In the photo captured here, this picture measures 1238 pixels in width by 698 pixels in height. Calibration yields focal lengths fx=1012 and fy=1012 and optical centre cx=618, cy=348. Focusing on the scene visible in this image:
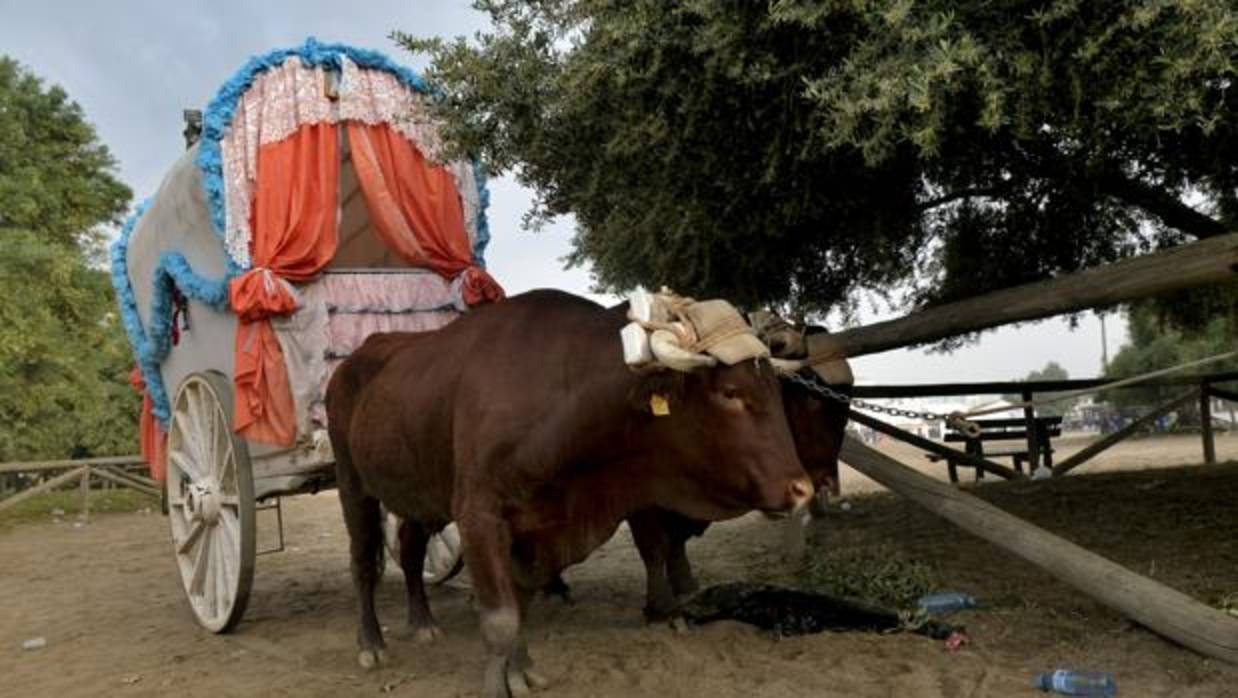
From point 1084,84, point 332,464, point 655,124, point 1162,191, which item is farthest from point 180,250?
point 1162,191

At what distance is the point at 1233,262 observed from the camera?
3.92m

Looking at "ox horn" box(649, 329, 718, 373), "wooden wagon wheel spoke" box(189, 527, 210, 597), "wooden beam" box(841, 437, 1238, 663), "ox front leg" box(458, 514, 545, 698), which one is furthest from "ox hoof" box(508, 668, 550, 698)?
"wooden wagon wheel spoke" box(189, 527, 210, 597)

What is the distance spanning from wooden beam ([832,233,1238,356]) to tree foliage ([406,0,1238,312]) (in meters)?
0.53

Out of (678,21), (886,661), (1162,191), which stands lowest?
(886,661)

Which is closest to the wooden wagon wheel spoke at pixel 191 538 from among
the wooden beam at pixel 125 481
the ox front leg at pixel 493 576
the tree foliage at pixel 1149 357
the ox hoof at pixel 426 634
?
the ox hoof at pixel 426 634

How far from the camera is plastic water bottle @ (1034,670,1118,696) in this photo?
3814mm

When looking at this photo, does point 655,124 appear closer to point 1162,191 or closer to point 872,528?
point 1162,191

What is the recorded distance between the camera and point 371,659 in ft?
16.4

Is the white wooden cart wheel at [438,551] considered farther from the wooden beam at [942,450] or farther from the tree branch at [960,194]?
the tree branch at [960,194]

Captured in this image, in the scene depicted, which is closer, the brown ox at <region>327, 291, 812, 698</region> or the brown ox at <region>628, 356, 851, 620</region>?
the brown ox at <region>327, 291, 812, 698</region>

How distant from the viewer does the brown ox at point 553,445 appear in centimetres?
364

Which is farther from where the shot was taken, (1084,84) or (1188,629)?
(1188,629)

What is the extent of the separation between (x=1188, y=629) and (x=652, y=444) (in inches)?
91.5

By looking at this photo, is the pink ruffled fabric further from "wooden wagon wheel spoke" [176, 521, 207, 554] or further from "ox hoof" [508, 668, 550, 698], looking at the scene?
"ox hoof" [508, 668, 550, 698]
